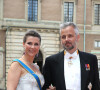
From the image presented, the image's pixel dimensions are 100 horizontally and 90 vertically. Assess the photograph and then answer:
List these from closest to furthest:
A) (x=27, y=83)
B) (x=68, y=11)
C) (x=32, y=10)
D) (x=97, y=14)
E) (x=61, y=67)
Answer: (x=27, y=83), (x=61, y=67), (x=32, y=10), (x=68, y=11), (x=97, y=14)

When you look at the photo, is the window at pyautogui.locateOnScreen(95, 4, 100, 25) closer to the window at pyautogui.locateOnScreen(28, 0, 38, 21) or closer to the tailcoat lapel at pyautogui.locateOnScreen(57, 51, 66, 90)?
the window at pyautogui.locateOnScreen(28, 0, 38, 21)

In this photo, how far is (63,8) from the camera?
15039 mm

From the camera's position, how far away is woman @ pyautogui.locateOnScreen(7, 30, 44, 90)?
8.34 ft

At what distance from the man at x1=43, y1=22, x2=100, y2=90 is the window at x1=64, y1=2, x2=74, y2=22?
1250cm

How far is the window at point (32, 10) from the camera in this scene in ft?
48.2

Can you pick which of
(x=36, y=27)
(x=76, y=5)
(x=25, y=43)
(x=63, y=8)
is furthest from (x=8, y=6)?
(x=25, y=43)

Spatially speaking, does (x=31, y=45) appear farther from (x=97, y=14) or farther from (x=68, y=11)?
(x=97, y=14)

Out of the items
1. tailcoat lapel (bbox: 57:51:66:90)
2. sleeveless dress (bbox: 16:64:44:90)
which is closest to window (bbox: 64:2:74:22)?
tailcoat lapel (bbox: 57:51:66:90)

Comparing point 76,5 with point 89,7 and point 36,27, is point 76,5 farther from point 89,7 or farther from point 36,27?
point 36,27

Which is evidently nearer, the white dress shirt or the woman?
the woman

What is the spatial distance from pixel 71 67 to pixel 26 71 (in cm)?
64

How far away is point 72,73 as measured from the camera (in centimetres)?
276

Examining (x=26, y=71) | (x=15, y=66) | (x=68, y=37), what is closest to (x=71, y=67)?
(x=68, y=37)

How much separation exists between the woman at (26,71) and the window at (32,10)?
12.0 meters
